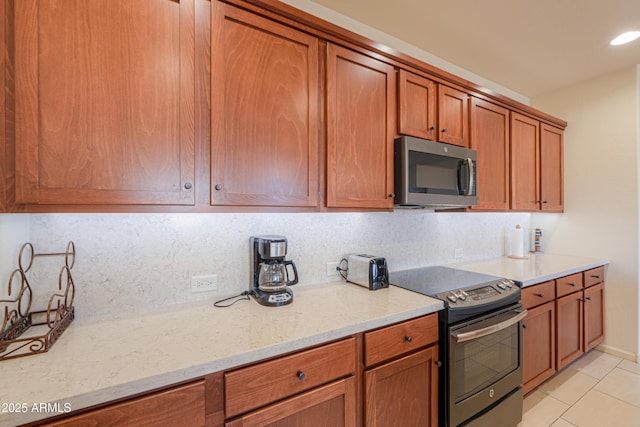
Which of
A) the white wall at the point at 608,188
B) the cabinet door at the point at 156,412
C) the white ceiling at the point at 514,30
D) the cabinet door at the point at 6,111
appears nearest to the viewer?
the cabinet door at the point at 156,412

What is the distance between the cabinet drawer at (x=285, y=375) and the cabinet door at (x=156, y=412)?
0.09 metres

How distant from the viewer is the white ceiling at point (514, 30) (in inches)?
70.8

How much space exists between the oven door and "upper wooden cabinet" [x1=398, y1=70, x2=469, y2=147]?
1156mm

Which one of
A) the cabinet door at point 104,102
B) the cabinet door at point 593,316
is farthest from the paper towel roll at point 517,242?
the cabinet door at point 104,102

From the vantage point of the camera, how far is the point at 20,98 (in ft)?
2.98

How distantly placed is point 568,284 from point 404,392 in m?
1.94

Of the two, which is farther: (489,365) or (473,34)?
(473,34)

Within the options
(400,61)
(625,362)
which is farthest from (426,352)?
(625,362)

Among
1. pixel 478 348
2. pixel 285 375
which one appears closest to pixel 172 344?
pixel 285 375

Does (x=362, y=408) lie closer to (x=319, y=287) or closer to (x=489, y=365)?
(x=319, y=287)

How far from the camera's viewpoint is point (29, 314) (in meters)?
1.12

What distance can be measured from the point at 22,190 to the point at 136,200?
12.3 inches

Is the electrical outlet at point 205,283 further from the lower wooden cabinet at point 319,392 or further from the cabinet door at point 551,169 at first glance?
the cabinet door at point 551,169

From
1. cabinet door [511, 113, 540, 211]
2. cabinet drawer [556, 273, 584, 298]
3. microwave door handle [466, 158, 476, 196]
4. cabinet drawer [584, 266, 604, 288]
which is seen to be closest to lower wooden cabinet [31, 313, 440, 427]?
microwave door handle [466, 158, 476, 196]
